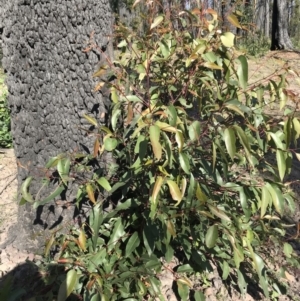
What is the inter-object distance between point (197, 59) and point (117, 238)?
3.20ft

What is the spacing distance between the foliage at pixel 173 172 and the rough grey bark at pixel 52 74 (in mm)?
147

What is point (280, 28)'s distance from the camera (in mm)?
10672

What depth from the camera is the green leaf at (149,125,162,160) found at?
1.35 m

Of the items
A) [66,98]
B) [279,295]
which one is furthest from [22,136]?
[279,295]

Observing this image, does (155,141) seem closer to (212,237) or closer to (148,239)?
(212,237)

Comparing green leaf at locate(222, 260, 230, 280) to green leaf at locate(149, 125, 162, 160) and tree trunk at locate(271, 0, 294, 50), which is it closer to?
green leaf at locate(149, 125, 162, 160)

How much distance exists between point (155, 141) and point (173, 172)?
1.31 feet

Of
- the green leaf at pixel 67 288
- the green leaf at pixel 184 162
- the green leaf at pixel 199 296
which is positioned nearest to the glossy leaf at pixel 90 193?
the green leaf at pixel 67 288

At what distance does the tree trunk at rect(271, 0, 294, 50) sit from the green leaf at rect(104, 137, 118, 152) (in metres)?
10.0

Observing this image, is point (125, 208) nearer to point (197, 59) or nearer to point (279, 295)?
point (197, 59)

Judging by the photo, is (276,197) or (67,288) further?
(276,197)

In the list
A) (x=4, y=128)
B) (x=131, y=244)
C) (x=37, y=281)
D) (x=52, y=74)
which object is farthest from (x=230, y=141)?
(x=4, y=128)

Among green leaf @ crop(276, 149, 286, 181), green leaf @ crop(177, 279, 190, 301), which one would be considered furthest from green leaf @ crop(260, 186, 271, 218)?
green leaf @ crop(177, 279, 190, 301)

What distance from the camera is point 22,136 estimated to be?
2258 mm
